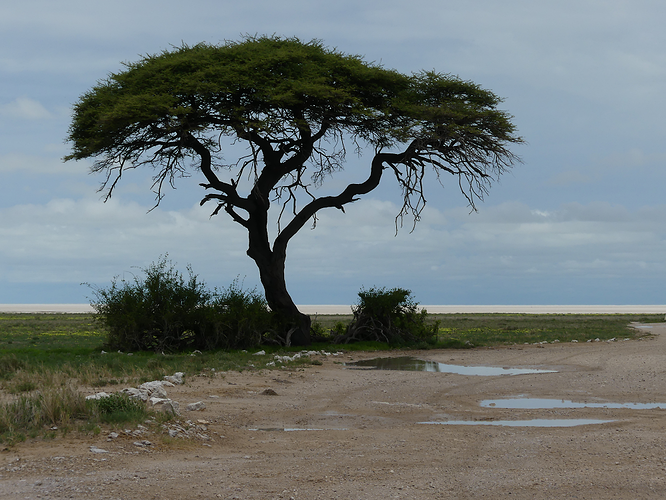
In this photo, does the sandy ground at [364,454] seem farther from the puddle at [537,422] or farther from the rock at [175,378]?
the rock at [175,378]

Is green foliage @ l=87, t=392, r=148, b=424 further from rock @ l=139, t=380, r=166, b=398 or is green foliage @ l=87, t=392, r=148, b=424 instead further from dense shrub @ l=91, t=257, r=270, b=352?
dense shrub @ l=91, t=257, r=270, b=352

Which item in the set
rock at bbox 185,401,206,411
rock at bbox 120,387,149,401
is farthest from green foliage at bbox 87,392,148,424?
rock at bbox 185,401,206,411

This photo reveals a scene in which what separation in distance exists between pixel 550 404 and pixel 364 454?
204 inches

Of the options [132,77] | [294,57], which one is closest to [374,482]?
[294,57]

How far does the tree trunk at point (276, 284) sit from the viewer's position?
79.0ft

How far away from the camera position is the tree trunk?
24094 millimetres

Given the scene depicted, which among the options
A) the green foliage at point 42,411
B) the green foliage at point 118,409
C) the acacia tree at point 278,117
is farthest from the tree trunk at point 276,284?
the green foliage at point 42,411

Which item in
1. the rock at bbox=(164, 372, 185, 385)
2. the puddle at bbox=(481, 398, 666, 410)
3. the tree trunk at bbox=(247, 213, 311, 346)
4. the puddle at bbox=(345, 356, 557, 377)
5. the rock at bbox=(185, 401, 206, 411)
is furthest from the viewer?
the tree trunk at bbox=(247, 213, 311, 346)

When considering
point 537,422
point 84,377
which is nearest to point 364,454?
point 537,422

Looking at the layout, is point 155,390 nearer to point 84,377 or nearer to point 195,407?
point 195,407

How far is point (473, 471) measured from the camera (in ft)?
22.7

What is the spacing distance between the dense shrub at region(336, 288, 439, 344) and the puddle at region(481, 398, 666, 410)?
13.0 meters

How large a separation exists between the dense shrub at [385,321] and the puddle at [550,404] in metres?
13.0

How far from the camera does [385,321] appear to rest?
2545 centimetres
